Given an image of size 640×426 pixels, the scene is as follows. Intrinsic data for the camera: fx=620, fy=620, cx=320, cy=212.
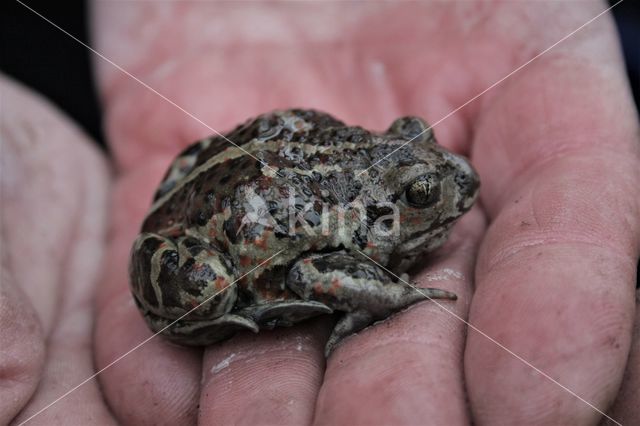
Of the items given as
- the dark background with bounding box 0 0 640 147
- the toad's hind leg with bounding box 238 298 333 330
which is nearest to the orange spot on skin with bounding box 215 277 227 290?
the toad's hind leg with bounding box 238 298 333 330

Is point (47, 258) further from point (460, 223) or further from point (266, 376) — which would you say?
point (460, 223)

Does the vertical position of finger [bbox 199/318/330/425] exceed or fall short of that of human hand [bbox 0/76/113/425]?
it falls short

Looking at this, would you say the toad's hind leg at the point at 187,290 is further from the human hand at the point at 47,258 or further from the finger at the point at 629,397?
the finger at the point at 629,397

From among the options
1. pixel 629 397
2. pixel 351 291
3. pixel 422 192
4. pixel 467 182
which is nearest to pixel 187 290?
pixel 351 291

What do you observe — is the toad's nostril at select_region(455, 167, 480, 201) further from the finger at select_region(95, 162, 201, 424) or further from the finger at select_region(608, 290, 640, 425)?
the finger at select_region(95, 162, 201, 424)

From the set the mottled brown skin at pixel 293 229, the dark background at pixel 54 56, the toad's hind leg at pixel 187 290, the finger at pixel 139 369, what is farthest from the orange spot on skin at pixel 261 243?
the dark background at pixel 54 56

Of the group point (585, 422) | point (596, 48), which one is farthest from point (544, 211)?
point (596, 48)
